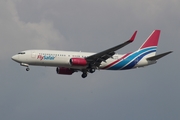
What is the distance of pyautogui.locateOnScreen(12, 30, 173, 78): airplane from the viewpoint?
85500 mm

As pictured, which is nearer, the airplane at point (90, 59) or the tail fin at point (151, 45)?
the airplane at point (90, 59)

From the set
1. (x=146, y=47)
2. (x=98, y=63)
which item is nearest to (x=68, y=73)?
(x=98, y=63)

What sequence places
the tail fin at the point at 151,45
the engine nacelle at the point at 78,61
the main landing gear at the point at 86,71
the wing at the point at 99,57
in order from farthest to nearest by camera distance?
the tail fin at the point at 151,45 < the main landing gear at the point at 86,71 < the wing at the point at 99,57 < the engine nacelle at the point at 78,61

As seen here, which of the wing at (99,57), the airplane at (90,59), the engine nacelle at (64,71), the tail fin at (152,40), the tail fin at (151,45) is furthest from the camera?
→ the tail fin at (152,40)

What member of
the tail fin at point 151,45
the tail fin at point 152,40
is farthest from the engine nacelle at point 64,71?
the tail fin at point 152,40

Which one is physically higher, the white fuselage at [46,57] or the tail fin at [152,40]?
the tail fin at [152,40]

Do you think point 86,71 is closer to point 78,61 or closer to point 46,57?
point 78,61

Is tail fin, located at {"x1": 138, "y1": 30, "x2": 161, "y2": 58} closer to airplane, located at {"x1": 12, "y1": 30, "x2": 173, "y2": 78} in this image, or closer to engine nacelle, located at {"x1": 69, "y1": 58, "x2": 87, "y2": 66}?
airplane, located at {"x1": 12, "y1": 30, "x2": 173, "y2": 78}

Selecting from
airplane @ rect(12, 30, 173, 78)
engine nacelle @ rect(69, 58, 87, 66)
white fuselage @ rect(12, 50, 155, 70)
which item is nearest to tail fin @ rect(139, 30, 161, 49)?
airplane @ rect(12, 30, 173, 78)

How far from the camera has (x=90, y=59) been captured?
88438 millimetres

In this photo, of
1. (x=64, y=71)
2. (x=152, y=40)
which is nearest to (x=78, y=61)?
(x=64, y=71)

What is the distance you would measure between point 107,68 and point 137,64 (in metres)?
5.65

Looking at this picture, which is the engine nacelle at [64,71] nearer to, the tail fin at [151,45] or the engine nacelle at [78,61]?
the engine nacelle at [78,61]

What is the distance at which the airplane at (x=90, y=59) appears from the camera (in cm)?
8550
